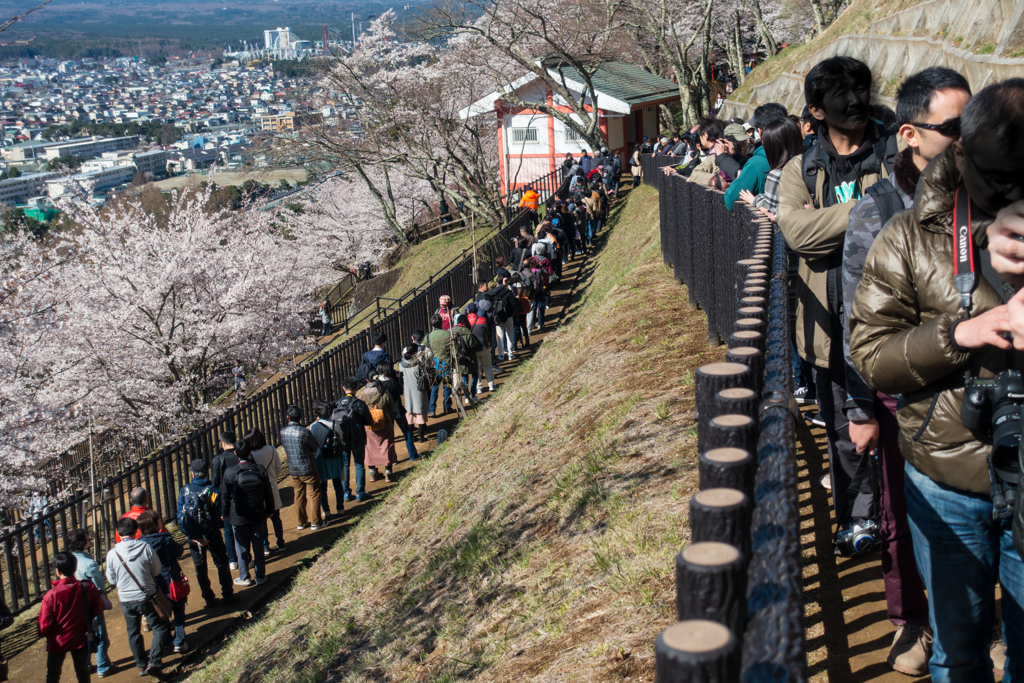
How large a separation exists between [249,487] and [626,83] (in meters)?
31.7

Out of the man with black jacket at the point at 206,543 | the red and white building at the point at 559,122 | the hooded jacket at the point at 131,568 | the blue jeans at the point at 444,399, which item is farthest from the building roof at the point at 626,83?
the hooded jacket at the point at 131,568

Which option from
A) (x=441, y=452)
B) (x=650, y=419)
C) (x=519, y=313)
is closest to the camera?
(x=650, y=419)

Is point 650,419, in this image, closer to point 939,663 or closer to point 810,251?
point 810,251

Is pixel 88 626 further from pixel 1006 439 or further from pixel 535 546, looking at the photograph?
pixel 1006 439

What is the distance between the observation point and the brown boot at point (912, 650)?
3.03m

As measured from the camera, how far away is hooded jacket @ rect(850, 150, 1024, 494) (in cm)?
213

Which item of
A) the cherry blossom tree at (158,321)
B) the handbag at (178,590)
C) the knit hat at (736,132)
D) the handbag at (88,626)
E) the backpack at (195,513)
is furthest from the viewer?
the cherry blossom tree at (158,321)

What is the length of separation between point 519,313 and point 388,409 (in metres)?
4.40

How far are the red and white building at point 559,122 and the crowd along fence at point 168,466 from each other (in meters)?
15.6

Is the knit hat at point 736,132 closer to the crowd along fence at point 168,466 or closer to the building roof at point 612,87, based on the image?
the crowd along fence at point 168,466

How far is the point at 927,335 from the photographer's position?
215 centimetres

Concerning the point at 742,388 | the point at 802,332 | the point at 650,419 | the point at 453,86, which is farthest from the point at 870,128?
the point at 453,86

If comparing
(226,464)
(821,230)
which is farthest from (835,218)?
(226,464)

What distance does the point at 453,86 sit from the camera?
107 ft
